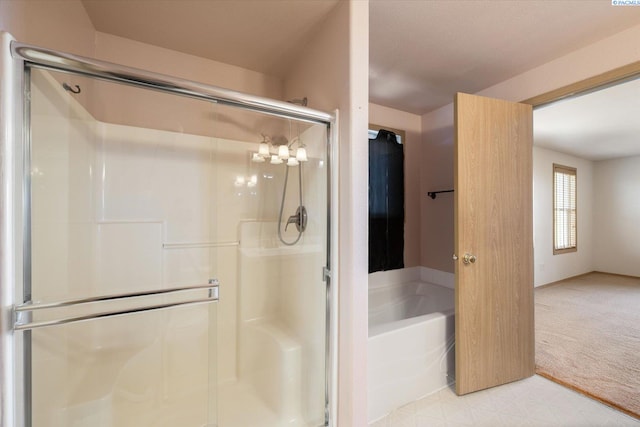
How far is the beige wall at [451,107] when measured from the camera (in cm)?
160

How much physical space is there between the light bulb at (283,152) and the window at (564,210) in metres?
5.45

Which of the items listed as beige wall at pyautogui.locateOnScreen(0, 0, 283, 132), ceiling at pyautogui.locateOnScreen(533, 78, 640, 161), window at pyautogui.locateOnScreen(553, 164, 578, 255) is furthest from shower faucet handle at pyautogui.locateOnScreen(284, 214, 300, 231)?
window at pyautogui.locateOnScreen(553, 164, 578, 255)

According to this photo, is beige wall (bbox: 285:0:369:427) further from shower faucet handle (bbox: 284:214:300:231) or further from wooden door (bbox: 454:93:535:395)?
wooden door (bbox: 454:93:535:395)

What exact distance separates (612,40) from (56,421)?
3.68 meters

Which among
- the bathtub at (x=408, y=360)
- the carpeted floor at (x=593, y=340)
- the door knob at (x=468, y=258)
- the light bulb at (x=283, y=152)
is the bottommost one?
the carpeted floor at (x=593, y=340)

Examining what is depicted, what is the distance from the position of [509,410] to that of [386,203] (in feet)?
5.72

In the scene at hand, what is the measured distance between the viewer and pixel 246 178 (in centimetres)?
184

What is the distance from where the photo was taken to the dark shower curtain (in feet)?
8.18

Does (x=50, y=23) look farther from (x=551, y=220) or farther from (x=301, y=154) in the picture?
(x=551, y=220)

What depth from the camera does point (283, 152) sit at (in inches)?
68.5

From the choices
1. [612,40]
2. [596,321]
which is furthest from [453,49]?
[596,321]

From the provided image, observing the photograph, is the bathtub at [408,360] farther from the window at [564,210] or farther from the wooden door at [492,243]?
the window at [564,210]

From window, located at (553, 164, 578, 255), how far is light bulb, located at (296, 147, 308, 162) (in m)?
5.38

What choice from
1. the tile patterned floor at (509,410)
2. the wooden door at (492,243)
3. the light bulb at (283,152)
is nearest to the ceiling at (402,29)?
the wooden door at (492,243)
